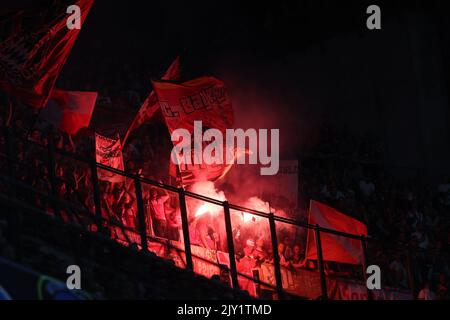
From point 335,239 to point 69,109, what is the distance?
4861 millimetres

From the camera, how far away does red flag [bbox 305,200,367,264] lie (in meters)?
9.58

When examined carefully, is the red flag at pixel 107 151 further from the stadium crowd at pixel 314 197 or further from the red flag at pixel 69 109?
the red flag at pixel 69 109

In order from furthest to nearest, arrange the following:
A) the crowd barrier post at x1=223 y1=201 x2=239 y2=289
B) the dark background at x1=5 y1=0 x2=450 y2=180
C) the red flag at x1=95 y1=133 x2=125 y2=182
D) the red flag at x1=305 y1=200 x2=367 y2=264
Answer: the dark background at x1=5 y1=0 x2=450 y2=180 → the red flag at x1=305 y1=200 x2=367 y2=264 → the red flag at x1=95 y1=133 x2=125 y2=182 → the crowd barrier post at x1=223 y1=201 x2=239 y2=289

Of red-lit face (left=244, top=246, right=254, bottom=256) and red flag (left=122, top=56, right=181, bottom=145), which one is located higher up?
red flag (left=122, top=56, right=181, bottom=145)

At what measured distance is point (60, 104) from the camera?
32.3 feet

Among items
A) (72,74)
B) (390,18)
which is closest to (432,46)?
(390,18)

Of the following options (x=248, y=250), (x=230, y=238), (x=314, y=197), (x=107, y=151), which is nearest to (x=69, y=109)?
(x=107, y=151)

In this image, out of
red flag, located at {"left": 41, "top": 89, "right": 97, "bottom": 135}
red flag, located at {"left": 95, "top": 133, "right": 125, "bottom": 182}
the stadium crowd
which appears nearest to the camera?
the stadium crowd

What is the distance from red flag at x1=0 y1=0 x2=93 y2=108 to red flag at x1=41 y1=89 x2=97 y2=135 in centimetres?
201

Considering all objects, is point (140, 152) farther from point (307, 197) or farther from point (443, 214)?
point (443, 214)

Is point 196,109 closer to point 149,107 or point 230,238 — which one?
point 149,107

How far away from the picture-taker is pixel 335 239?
9719mm

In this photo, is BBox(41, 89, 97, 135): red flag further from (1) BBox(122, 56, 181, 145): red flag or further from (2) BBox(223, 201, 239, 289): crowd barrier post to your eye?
(2) BBox(223, 201, 239, 289): crowd barrier post

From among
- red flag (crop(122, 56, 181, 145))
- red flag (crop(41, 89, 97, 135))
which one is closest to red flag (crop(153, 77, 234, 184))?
red flag (crop(122, 56, 181, 145))
